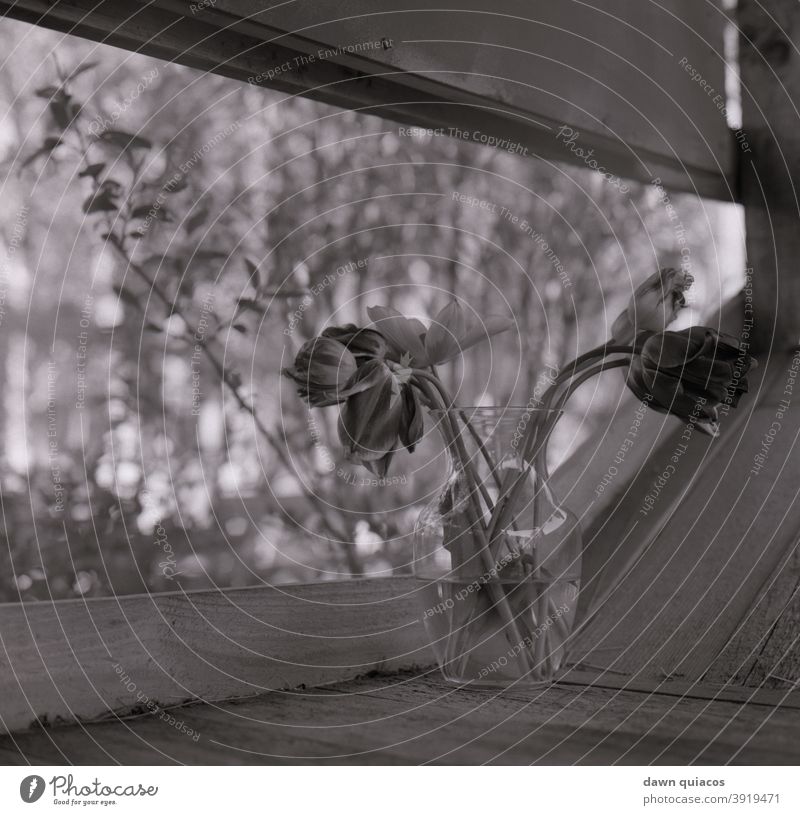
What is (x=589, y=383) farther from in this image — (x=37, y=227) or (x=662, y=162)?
(x=37, y=227)

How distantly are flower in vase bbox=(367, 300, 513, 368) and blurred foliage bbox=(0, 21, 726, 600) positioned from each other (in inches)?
11.6

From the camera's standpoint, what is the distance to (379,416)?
0.48 meters

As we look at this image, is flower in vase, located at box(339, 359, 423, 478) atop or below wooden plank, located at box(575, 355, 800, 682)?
atop

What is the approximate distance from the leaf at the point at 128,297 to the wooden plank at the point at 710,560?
0.41m

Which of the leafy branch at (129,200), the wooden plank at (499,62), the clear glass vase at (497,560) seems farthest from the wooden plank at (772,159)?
the leafy branch at (129,200)

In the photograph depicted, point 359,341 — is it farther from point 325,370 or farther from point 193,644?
point 193,644

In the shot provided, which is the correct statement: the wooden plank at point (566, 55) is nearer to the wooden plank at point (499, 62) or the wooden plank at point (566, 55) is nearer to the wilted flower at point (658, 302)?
the wooden plank at point (499, 62)

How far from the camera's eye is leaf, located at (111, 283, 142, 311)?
0.76 metres

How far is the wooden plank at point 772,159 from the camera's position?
67 cm

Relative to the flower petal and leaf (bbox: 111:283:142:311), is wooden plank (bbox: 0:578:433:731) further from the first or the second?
leaf (bbox: 111:283:142:311)

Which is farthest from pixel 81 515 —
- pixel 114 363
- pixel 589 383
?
pixel 589 383

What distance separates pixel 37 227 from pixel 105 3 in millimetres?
239

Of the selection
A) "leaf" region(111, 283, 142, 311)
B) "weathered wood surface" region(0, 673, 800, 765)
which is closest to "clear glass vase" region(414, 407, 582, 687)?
"weathered wood surface" region(0, 673, 800, 765)
